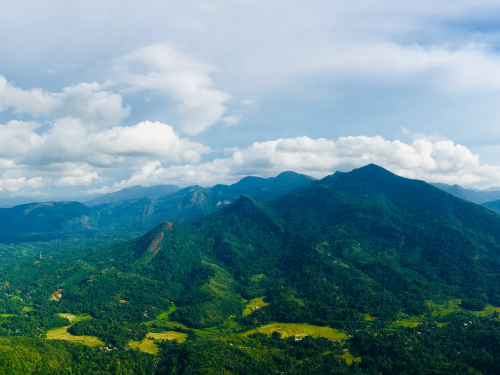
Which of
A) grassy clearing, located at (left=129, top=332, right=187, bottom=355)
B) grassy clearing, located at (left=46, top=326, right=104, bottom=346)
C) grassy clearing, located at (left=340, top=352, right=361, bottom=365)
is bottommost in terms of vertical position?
grassy clearing, located at (left=129, top=332, right=187, bottom=355)

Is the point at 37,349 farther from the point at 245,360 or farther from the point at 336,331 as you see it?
the point at 336,331

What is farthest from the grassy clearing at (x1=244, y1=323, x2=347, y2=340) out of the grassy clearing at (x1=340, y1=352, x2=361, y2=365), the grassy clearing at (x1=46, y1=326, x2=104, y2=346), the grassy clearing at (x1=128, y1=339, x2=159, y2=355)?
the grassy clearing at (x1=46, y1=326, x2=104, y2=346)

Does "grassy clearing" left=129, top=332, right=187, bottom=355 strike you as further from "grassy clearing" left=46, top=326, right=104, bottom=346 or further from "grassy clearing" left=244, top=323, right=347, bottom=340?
"grassy clearing" left=244, top=323, right=347, bottom=340

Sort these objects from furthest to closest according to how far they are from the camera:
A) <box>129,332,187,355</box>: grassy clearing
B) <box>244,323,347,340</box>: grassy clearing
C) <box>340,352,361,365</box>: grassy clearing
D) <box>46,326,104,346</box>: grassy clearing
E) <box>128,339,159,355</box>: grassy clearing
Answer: <box>244,323,347,340</box>: grassy clearing < <box>46,326,104,346</box>: grassy clearing < <box>129,332,187,355</box>: grassy clearing < <box>128,339,159,355</box>: grassy clearing < <box>340,352,361,365</box>: grassy clearing

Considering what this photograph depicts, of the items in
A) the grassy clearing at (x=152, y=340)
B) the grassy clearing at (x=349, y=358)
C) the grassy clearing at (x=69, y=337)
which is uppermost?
the grassy clearing at (x=69, y=337)

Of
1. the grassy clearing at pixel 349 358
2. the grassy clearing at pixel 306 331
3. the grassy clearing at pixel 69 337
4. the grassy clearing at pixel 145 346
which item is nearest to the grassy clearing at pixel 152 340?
the grassy clearing at pixel 145 346

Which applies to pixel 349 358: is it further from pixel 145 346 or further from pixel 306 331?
pixel 145 346

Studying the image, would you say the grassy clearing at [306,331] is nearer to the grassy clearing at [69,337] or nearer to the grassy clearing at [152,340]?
the grassy clearing at [152,340]
